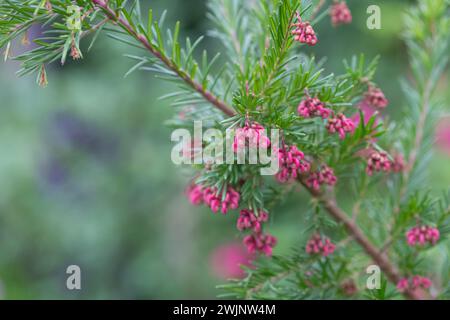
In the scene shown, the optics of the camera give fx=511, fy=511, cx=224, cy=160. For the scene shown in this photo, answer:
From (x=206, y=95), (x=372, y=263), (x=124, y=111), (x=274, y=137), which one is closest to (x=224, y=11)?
(x=206, y=95)

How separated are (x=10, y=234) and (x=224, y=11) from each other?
1923mm

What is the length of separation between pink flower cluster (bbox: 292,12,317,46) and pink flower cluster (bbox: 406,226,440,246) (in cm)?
41

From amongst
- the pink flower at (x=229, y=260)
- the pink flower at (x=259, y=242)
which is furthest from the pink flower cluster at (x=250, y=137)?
the pink flower at (x=229, y=260)

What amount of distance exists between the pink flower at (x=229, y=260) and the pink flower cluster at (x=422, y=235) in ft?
4.99

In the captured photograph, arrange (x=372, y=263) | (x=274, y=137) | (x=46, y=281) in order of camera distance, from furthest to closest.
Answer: (x=46, y=281) < (x=372, y=263) < (x=274, y=137)

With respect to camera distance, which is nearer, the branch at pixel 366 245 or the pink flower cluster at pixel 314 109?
the pink flower cluster at pixel 314 109

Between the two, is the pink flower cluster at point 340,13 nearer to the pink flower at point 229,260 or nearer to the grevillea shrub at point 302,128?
the grevillea shrub at point 302,128

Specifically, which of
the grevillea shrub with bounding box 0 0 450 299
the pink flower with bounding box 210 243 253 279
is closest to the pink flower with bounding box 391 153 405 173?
the grevillea shrub with bounding box 0 0 450 299

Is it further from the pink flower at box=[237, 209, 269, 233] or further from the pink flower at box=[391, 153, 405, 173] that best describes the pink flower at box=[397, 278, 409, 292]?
the pink flower at box=[237, 209, 269, 233]

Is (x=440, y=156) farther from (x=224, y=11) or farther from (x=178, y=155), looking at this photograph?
(x=178, y=155)

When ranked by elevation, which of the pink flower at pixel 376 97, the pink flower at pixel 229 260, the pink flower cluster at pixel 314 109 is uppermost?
the pink flower at pixel 376 97

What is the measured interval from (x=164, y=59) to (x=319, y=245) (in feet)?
1.33

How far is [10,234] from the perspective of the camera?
251cm

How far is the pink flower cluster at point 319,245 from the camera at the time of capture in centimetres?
88
